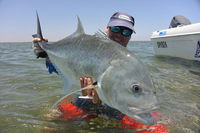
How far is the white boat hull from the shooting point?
9.29m

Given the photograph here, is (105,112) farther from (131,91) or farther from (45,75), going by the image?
(45,75)

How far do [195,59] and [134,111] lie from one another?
8717 mm

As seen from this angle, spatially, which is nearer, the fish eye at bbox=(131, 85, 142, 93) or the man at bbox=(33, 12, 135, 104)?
the fish eye at bbox=(131, 85, 142, 93)

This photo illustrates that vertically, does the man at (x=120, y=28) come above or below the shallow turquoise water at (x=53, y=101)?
above

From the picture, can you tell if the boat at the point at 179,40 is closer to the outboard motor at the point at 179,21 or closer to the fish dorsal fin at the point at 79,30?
the outboard motor at the point at 179,21

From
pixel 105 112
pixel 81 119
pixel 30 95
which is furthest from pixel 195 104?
pixel 30 95

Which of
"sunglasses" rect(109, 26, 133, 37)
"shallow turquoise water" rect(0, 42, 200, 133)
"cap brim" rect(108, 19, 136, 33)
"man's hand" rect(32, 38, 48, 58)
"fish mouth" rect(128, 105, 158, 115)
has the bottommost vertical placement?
"shallow turquoise water" rect(0, 42, 200, 133)

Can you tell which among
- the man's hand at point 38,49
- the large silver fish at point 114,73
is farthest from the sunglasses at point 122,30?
the man's hand at point 38,49

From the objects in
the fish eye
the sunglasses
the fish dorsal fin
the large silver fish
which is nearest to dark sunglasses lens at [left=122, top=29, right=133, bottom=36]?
the sunglasses

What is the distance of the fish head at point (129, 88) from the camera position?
1768mm

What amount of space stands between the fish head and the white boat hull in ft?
27.0

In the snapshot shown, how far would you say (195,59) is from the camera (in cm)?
945

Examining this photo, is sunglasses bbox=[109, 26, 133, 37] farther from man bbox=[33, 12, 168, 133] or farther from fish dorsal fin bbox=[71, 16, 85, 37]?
fish dorsal fin bbox=[71, 16, 85, 37]

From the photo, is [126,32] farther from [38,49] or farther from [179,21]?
[179,21]
